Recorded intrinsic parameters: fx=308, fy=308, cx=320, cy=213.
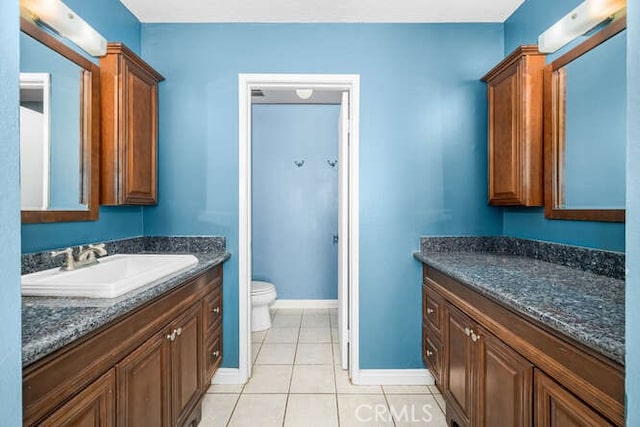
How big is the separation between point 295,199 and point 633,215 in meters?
3.22

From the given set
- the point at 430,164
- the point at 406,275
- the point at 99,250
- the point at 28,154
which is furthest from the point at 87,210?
the point at 430,164

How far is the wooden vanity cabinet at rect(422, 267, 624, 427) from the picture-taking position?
30.4 inches

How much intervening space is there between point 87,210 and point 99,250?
28cm

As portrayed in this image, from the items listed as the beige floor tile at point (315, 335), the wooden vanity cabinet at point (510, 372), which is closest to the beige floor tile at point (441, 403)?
the wooden vanity cabinet at point (510, 372)

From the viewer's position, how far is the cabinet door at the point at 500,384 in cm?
103

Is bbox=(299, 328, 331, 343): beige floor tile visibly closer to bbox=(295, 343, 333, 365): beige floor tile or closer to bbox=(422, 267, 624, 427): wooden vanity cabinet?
bbox=(295, 343, 333, 365): beige floor tile

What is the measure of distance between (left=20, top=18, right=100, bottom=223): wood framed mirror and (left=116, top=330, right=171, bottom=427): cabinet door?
792 millimetres

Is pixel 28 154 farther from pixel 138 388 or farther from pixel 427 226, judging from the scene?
pixel 427 226

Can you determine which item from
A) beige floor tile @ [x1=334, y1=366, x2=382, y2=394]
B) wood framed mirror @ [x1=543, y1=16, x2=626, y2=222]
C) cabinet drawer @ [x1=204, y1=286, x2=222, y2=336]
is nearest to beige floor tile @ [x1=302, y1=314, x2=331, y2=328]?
beige floor tile @ [x1=334, y1=366, x2=382, y2=394]

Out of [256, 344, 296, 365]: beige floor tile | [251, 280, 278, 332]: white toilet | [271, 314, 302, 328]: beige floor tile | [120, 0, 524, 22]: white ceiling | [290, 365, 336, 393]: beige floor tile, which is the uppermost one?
[120, 0, 524, 22]: white ceiling

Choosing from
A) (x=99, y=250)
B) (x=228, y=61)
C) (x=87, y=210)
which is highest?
(x=228, y=61)

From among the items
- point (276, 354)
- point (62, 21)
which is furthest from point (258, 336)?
point (62, 21)

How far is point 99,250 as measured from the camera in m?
1.55

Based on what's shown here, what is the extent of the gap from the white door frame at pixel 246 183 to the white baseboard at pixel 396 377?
0.06 m
